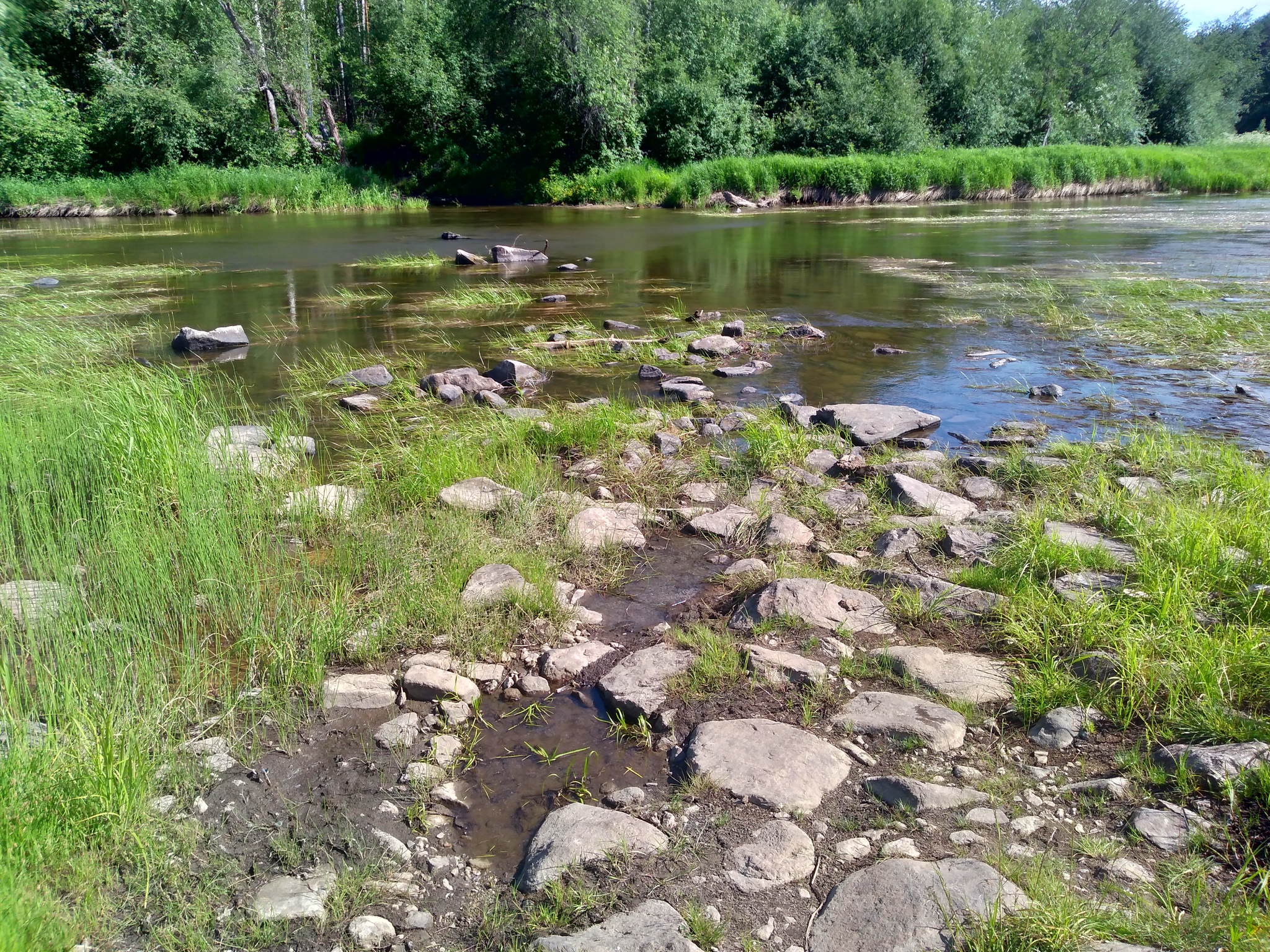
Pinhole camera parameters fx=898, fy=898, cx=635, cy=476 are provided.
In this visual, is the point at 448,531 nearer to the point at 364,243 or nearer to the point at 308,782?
the point at 308,782

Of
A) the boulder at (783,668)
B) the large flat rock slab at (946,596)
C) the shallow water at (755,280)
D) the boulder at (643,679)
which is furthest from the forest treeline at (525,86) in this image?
the boulder at (783,668)

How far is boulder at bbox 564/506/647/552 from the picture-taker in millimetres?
4941

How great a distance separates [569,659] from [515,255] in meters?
14.8

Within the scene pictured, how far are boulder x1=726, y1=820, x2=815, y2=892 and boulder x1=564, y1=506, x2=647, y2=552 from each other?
90.4 inches

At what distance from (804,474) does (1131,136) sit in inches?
1893

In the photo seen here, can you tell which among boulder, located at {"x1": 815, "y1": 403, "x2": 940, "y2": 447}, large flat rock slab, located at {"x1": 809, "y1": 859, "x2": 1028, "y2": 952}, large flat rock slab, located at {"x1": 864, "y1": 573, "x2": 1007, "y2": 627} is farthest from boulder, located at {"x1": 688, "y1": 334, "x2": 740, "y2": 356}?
large flat rock slab, located at {"x1": 809, "y1": 859, "x2": 1028, "y2": 952}

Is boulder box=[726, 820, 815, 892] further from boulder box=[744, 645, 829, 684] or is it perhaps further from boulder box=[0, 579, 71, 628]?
boulder box=[0, 579, 71, 628]

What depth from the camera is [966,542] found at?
4824 mm

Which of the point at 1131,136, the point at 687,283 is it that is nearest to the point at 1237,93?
the point at 1131,136

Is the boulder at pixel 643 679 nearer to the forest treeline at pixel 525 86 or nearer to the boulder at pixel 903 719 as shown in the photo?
the boulder at pixel 903 719

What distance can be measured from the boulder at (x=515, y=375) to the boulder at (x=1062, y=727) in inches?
235

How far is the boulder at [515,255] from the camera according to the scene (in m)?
17.5

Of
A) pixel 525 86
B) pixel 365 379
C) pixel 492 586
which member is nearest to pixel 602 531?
pixel 492 586

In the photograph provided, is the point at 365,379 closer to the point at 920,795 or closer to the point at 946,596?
the point at 946,596
